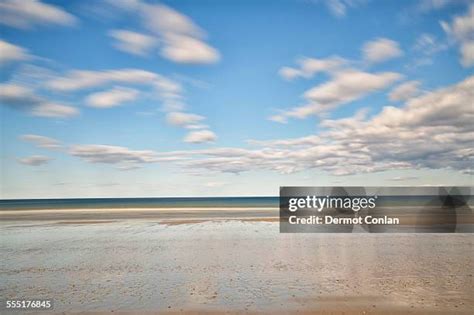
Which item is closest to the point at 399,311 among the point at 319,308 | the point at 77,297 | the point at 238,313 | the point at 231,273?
the point at 319,308

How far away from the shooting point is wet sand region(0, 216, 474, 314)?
35.9 feet

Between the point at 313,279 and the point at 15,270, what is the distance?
42.3 feet

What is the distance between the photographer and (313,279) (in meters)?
13.3

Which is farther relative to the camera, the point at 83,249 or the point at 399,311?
the point at 83,249

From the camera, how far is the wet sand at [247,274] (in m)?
11.0

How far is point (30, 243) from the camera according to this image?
22.0 meters

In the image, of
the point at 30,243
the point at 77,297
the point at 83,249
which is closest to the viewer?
the point at 77,297

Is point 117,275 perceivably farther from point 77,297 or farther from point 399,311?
point 399,311

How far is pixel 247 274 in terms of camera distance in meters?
14.2

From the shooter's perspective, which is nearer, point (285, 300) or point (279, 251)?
point (285, 300)

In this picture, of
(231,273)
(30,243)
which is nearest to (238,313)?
(231,273)

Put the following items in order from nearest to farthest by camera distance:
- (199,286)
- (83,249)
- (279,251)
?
(199,286), (279,251), (83,249)

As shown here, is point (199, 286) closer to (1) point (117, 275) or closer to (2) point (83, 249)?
(1) point (117, 275)

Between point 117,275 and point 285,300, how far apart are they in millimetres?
7274
